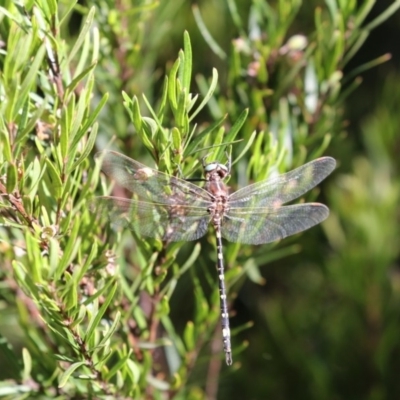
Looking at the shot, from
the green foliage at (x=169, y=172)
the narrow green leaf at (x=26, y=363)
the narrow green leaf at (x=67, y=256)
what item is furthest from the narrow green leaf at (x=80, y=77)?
the narrow green leaf at (x=26, y=363)

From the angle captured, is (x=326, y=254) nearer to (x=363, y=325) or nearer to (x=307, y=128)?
(x=363, y=325)

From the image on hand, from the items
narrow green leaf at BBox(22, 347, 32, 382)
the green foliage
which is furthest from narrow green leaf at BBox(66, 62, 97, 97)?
narrow green leaf at BBox(22, 347, 32, 382)

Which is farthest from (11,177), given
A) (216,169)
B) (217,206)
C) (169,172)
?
(217,206)

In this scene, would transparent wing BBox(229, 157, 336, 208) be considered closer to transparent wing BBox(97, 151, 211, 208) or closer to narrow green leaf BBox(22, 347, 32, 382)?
transparent wing BBox(97, 151, 211, 208)

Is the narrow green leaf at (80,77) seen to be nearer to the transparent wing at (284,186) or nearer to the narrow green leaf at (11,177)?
the narrow green leaf at (11,177)

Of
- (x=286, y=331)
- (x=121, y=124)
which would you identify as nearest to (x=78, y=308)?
(x=121, y=124)
